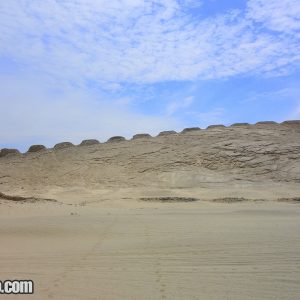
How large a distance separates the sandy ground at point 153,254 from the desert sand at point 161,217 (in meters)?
0.02

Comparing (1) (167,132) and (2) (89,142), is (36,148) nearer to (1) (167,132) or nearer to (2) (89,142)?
(2) (89,142)

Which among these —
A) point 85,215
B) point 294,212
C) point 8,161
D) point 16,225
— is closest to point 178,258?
point 16,225

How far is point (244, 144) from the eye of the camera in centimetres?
2077

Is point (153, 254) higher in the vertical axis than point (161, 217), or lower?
lower

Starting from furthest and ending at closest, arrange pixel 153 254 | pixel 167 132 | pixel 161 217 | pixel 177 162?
1. pixel 167 132
2. pixel 177 162
3. pixel 161 217
4. pixel 153 254

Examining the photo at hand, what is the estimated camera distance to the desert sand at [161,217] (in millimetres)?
5082

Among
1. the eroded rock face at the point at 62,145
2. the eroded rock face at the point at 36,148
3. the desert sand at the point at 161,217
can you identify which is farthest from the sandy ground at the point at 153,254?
the eroded rock face at the point at 36,148

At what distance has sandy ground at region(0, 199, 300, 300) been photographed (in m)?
4.79

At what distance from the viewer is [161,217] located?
34.6 ft

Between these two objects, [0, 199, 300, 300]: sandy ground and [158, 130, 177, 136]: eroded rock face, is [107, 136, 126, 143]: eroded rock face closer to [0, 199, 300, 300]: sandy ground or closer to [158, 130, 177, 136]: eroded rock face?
[158, 130, 177, 136]: eroded rock face

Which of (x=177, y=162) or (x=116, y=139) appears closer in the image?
(x=177, y=162)

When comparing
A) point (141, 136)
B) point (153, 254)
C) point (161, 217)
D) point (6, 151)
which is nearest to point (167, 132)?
point (141, 136)

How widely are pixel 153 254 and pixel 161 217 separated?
4131 millimetres

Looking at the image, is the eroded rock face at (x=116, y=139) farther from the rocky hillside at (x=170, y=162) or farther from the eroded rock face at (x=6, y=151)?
the eroded rock face at (x=6, y=151)
